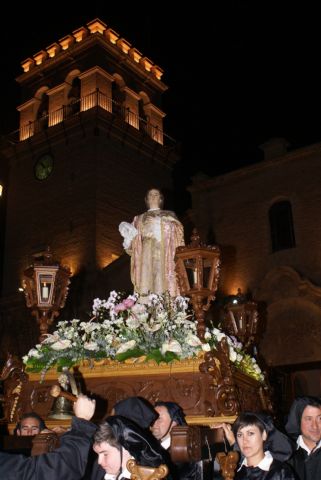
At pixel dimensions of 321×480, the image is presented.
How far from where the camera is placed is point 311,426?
5.45 meters

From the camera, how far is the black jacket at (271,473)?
4230 mm

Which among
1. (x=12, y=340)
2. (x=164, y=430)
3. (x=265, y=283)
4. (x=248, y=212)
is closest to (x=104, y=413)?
(x=164, y=430)

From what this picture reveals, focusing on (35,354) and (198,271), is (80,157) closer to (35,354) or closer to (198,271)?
(35,354)

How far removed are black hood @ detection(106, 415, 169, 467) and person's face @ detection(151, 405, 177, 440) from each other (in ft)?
4.36

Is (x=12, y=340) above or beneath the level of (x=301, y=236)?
beneath

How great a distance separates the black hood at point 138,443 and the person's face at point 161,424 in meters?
1.33

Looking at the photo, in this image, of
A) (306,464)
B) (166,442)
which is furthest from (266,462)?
(306,464)

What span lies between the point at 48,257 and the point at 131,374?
8.71 feet

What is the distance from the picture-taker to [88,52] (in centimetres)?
3152

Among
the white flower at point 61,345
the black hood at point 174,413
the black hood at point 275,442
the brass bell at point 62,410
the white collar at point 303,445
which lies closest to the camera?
the black hood at point 275,442

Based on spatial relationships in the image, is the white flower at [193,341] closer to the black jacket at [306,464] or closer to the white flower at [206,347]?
the white flower at [206,347]

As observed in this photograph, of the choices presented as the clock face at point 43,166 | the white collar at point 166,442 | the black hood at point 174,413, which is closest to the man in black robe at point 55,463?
the white collar at point 166,442

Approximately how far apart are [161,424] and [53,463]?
5.25 ft

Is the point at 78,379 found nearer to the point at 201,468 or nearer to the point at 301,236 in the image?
the point at 201,468
